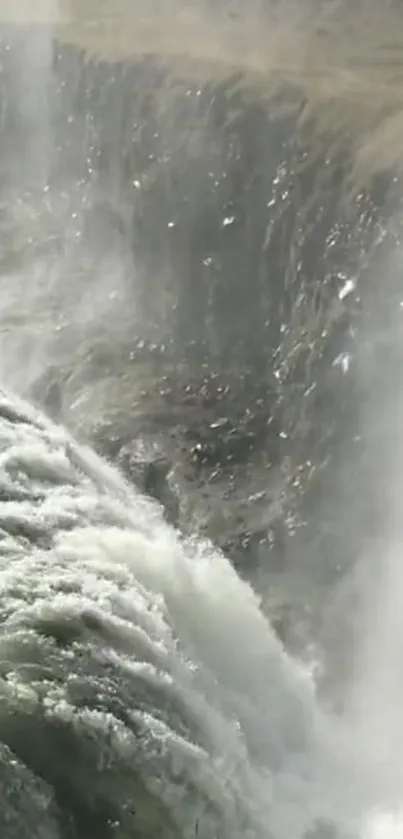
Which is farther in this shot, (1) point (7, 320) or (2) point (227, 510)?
(1) point (7, 320)

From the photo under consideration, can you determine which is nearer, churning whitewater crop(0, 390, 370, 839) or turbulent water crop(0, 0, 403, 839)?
churning whitewater crop(0, 390, 370, 839)

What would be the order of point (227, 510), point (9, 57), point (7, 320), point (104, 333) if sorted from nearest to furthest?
point (227, 510)
point (104, 333)
point (7, 320)
point (9, 57)

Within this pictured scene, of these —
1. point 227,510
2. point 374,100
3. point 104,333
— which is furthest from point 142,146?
point 227,510

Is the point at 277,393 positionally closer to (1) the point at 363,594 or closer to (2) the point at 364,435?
(2) the point at 364,435

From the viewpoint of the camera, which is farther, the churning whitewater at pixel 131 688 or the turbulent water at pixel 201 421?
the turbulent water at pixel 201 421

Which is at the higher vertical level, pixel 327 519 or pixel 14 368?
pixel 14 368
